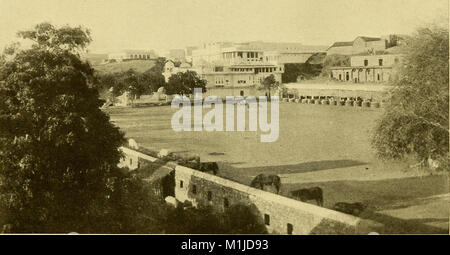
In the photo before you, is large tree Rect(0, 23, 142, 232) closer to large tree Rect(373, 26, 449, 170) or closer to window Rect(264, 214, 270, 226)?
window Rect(264, 214, 270, 226)

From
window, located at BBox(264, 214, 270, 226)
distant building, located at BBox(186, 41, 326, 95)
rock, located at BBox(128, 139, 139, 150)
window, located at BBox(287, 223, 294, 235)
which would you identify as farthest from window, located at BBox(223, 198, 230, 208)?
distant building, located at BBox(186, 41, 326, 95)

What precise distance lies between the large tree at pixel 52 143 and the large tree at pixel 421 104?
9.41 meters

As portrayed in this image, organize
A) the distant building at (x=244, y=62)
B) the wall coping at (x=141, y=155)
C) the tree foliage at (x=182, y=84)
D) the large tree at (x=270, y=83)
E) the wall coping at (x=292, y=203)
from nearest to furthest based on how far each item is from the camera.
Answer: the wall coping at (x=292, y=203) < the wall coping at (x=141, y=155) < the tree foliage at (x=182, y=84) < the distant building at (x=244, y=62) < the large tree at (x=270, y=83)

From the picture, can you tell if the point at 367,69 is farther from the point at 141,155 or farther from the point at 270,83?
the point at 270,83

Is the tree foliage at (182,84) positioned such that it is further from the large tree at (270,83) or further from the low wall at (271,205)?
the low wall at (271,205)

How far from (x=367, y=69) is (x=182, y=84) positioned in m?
16.6

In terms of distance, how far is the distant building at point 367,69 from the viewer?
87.0 feet

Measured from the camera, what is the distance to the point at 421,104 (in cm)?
1467

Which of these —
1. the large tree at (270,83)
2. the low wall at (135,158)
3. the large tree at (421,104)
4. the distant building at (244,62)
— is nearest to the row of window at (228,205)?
the low wall at (135,158)

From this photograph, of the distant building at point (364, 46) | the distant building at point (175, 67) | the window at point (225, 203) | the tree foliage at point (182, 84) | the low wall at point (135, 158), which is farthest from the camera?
the distant building at point (175, 67)

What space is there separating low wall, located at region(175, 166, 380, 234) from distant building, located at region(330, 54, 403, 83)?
496 inches

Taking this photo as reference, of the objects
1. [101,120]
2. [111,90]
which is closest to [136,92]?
[111,90]

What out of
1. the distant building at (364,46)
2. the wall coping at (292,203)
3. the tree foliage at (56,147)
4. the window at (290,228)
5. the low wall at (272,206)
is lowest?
the window at (290,228)

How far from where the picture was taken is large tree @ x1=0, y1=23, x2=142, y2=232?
12.6 meters
